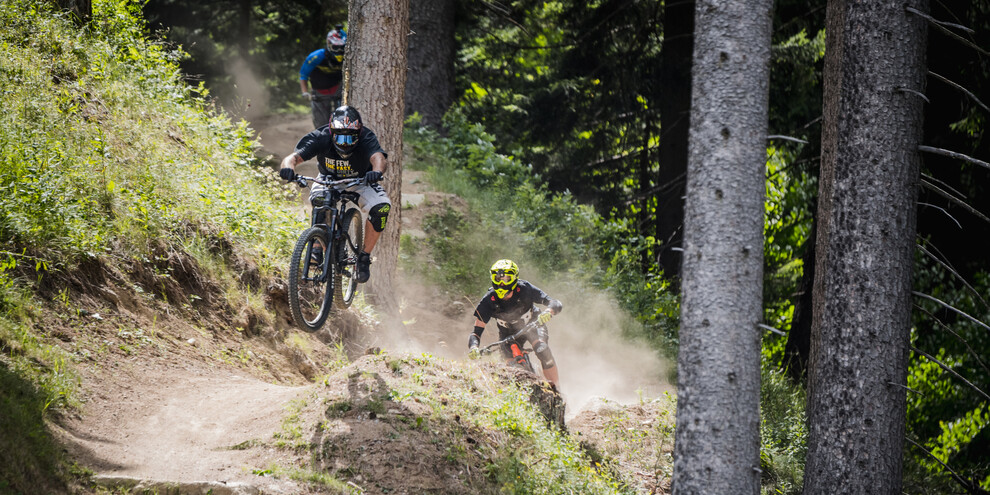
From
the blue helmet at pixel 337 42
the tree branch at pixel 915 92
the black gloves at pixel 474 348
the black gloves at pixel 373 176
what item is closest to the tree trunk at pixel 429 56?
the blue helmet at pixel 337 42

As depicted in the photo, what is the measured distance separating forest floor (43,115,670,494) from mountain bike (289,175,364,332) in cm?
71

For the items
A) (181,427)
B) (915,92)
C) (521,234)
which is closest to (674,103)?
(521,234)

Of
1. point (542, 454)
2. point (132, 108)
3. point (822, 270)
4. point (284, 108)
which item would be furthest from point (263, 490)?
point (284, 108)

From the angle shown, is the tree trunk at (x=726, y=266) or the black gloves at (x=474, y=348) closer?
the tree trunk at (x=726, y=266)

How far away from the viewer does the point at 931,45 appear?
33.8 feet

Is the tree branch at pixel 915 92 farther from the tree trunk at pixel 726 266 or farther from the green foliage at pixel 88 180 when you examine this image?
the green foliage at pixel 88 180

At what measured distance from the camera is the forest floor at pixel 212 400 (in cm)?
564

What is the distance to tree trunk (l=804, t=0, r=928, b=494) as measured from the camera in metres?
7.07

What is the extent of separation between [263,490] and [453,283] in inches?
306

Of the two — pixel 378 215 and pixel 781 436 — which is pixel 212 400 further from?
pixel 781 436

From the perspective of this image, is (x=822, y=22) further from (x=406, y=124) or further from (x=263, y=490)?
(x=263, y=490)

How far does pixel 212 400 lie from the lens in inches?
273

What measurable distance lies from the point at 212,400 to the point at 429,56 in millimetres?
12066

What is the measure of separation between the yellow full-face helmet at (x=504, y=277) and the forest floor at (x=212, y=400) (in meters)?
1.56
